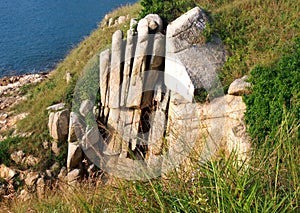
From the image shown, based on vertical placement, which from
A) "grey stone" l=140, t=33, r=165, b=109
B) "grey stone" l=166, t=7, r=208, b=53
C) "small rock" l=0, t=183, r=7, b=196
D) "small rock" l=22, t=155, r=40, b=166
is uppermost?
"grey stone" l=166, t=7, r=208, b=53

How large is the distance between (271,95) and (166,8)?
5.75 metres

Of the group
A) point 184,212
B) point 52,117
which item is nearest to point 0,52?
point 52,117

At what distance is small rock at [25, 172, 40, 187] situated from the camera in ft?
39.8

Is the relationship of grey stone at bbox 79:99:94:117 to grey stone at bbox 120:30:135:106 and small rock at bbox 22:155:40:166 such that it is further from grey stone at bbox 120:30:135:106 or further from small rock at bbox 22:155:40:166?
small rock at bbox 22:155:40:166

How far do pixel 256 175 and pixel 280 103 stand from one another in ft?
15.1

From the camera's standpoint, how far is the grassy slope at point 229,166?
3111 mm

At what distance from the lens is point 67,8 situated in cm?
3189

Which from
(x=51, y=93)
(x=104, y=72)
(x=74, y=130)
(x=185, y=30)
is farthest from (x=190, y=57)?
(x=51, y=93)

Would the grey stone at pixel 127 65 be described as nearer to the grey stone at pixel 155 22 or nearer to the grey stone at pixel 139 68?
the grey stone at pixel 139 68

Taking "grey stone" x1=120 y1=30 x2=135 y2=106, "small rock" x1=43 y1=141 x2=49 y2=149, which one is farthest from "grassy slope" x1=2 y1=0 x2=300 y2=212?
"grey stone" x1=120 y1=30 x2=135 y2=106

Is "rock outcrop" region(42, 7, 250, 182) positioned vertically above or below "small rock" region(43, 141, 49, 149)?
above

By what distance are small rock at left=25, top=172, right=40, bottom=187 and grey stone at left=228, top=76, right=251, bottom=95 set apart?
6.81m

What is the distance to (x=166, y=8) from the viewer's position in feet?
40.8

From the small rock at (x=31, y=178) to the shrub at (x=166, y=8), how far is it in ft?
20.4
